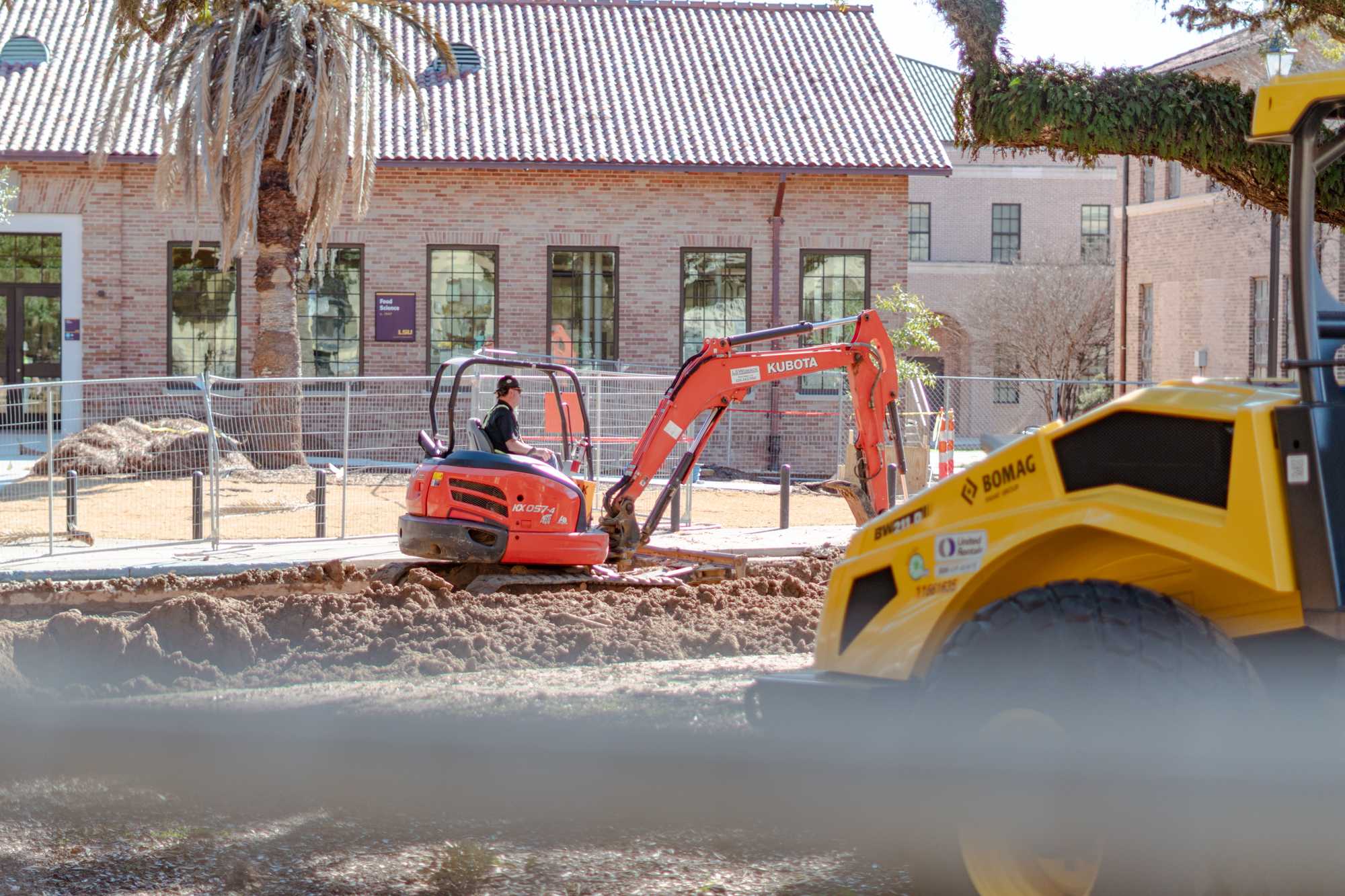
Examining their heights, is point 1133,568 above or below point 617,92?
below

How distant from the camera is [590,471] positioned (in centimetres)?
1201

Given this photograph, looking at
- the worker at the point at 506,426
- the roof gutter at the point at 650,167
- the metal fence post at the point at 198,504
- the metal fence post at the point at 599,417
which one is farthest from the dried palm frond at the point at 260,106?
the worker at the point at 506,426

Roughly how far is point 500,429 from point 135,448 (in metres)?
8.26

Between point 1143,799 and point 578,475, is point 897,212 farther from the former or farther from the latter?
point 1143,799

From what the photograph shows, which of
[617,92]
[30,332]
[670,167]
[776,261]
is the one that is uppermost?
[617,92]

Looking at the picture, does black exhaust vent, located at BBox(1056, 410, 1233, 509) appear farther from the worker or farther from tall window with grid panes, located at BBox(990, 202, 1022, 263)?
tall window with grid panes, located at BBox(990, 202, 1022, 263)

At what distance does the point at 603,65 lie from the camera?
28.8 meters

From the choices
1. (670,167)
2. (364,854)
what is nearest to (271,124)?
(670,167)

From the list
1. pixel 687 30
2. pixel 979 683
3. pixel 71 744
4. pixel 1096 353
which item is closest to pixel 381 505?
pixel 71 744

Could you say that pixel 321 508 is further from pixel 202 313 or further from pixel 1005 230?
pixel 1005 230

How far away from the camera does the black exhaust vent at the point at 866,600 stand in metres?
4.51

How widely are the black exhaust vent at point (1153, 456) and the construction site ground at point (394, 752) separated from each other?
163 cm

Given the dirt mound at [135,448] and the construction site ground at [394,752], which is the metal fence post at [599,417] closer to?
the dirt mound at [135,448]

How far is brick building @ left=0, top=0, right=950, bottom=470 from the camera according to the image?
25484mm
